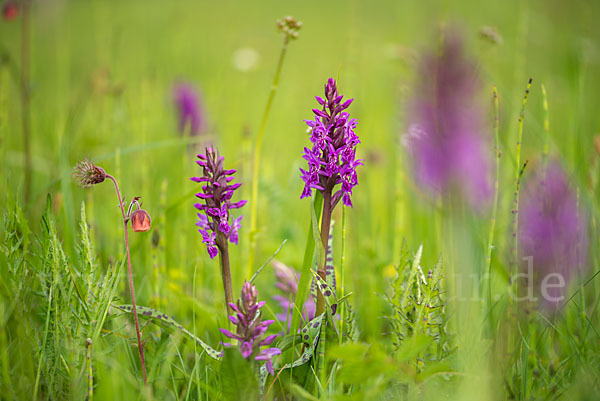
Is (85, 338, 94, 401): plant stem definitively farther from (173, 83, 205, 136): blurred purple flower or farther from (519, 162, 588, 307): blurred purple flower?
(173, 83, 205, 136): blurred purple flower

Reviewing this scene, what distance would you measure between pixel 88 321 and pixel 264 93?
15.7ft

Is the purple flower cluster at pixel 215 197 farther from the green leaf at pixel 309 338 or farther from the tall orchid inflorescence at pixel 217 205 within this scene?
the green leaf at pixel 309 338

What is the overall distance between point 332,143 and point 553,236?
78 centimetres

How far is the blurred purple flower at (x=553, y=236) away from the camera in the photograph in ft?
4.32

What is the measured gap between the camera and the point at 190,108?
309cm

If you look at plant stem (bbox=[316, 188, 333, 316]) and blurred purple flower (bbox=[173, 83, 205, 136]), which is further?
blurred purple flower (bbox=[173, 83, 205, 136])

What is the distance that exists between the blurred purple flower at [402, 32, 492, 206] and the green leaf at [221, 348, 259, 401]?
0.57 m

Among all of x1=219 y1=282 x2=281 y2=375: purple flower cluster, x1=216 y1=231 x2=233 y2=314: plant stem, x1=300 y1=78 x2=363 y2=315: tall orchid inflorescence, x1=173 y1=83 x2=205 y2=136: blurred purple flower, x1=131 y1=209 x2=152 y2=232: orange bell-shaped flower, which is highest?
x1=173 y1=83 x2=205 y2=136: blurred purple flower

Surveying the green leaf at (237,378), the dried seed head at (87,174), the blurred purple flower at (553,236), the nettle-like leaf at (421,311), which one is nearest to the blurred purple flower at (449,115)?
the nettle-like leaf at (421,311)

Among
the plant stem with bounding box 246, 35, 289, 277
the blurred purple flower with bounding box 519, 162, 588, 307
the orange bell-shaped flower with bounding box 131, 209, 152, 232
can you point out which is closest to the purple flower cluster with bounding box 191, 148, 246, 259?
the orange bell-shaped flower with bounding box 131, 209, 152, 232

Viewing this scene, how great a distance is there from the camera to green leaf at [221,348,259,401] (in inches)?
33.7

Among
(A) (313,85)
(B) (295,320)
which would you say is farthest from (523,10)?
(A) (313,85)

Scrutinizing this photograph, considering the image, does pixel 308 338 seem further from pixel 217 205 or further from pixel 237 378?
pixel 217 205

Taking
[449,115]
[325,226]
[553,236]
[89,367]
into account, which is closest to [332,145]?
[325,226]
